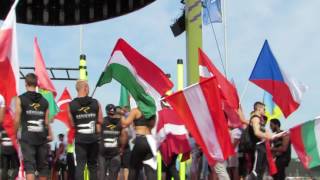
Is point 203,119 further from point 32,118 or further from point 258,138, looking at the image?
point 32,118

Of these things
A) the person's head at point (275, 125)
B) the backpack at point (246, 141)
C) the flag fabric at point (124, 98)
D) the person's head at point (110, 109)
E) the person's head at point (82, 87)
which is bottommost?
the backpack at point (246, 141)

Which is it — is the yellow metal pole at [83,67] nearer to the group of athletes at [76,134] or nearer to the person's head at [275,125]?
the person's head at [275,125]

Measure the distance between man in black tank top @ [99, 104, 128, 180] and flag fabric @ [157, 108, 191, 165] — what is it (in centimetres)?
75

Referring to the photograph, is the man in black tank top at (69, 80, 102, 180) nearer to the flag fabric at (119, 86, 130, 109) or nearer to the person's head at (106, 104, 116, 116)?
the person's head at (106, 104, 116, 116)

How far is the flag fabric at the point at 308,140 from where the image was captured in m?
11.7

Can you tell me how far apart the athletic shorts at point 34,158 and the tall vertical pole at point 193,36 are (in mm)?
10699

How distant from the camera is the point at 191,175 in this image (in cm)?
1377

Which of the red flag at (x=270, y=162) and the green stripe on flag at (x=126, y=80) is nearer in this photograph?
the green stripe on flag at (x=126, y=80)

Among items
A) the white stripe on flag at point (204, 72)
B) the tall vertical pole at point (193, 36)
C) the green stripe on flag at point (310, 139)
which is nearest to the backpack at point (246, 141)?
the green stripe on flag at point (310, 139)

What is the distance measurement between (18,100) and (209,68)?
459 centimetres

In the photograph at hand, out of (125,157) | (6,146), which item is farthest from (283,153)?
(6,146)

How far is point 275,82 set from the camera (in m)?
13.1

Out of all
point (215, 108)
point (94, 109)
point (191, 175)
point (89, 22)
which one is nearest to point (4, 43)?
point (94, 109)

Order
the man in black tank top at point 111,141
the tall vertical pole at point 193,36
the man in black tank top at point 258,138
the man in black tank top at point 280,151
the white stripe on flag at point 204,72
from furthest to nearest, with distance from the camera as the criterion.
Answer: the tall vertical pole at point 193,36, the white stripe on flag at point 204,72, the man in black tank top at point 111,141, the man in black tank top at point 280,151, the man in black tank top at point 258,138
